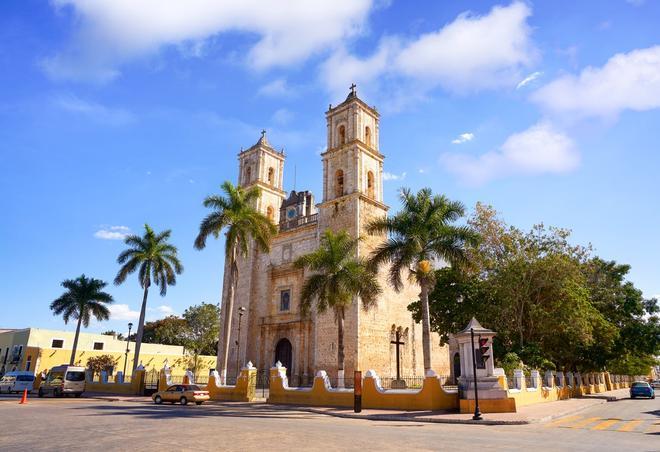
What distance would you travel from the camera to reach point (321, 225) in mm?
33625

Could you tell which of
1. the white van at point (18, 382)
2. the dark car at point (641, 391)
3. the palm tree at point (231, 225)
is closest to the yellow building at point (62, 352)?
the white van at point (18, 382)

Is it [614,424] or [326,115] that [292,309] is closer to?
[326,115]

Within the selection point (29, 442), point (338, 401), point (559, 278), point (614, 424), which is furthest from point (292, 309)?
point (29, 442)

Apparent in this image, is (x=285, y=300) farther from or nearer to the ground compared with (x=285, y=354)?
farther from the ground

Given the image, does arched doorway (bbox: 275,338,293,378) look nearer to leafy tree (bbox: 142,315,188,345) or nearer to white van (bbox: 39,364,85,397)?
white van (bbox: 39,364,85,397)

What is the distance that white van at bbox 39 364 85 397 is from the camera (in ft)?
92.6

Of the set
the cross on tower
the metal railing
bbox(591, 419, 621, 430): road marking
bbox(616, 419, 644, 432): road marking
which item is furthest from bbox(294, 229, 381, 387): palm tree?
the metal railing

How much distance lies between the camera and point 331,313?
31406mm

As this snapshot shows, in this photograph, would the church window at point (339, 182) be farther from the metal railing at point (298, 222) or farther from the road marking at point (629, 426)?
the road marking at point (629, 426)

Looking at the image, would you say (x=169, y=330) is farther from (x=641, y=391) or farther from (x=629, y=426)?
(x=629, y=426)

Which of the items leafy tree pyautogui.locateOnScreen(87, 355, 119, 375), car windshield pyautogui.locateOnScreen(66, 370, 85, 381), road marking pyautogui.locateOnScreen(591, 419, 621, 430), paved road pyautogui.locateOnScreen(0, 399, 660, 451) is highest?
leafy tree pyautogui.locateOnScreen(87, 355, 119, 375)

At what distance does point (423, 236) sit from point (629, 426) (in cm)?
1083

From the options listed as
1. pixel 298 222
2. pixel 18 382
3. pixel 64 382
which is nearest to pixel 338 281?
pixel 298 222

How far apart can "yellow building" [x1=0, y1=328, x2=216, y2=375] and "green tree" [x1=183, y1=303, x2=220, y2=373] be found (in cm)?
234
